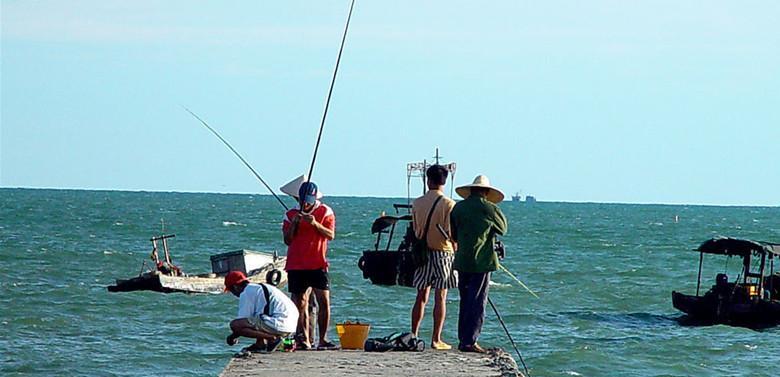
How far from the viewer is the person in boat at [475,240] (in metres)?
12.1

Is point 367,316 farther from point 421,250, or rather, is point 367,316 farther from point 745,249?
point 421,250

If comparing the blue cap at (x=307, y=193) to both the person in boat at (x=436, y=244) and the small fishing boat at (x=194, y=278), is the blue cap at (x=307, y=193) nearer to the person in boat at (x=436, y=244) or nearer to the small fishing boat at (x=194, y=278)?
the person in boat at (x=436, y=244)

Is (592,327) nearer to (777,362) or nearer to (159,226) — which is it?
(777,362)

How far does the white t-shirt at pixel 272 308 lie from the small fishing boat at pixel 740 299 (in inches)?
763

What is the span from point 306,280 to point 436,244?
1.18 metres

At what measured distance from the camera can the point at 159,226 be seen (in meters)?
79.5

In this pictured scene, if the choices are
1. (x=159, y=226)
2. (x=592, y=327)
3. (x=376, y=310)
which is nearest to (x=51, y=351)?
(x=376, y=310)

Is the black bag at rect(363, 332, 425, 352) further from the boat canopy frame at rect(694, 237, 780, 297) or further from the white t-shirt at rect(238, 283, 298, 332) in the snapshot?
the boat canopy frame at rect(694, 237, 780, 297)

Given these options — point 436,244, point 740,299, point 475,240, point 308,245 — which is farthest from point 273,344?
point 740,299

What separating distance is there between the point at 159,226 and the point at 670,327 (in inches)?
2064

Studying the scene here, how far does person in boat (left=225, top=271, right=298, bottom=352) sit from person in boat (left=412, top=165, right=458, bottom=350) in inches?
44.7

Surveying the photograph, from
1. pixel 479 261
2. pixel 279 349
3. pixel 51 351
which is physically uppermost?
pixel 479 261

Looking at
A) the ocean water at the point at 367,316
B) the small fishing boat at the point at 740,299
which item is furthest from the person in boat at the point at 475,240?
the small fishing boat at the point at 740,299

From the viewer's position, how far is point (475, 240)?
12117 mm
